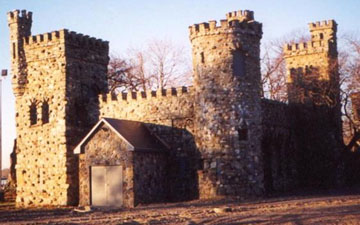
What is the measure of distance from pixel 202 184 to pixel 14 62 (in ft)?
46.2

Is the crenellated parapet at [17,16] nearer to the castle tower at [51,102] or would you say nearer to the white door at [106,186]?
the castle tower at [51,102]

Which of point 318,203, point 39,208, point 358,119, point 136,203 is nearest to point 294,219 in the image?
point 318,203

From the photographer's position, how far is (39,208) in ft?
107

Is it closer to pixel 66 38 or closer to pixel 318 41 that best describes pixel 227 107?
pixel 66 38

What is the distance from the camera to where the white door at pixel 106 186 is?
98.9ft

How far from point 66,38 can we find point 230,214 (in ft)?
54.4

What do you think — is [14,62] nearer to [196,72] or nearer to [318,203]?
[196,72]

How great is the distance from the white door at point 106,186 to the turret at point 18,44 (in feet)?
28.6

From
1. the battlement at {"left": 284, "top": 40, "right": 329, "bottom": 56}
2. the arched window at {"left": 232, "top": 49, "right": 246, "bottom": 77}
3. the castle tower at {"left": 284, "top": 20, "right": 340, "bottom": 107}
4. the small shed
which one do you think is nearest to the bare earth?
the small shed

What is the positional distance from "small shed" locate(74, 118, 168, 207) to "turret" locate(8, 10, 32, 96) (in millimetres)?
7427

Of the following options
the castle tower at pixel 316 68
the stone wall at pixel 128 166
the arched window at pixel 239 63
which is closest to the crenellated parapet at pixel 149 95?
the arched window at pixel 239 63

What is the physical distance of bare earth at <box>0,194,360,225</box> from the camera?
2044 cm

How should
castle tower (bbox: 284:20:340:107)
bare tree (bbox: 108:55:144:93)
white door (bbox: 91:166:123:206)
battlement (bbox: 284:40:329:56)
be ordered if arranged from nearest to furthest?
white door (bbox: 91:166:123:206), castle tower (bbox: 284:20:340:107), battlement (bbox: 284:40:329:56), bare tree (bbox: 108:55:144:93)

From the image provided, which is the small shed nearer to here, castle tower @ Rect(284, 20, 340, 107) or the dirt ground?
the dirt ground
